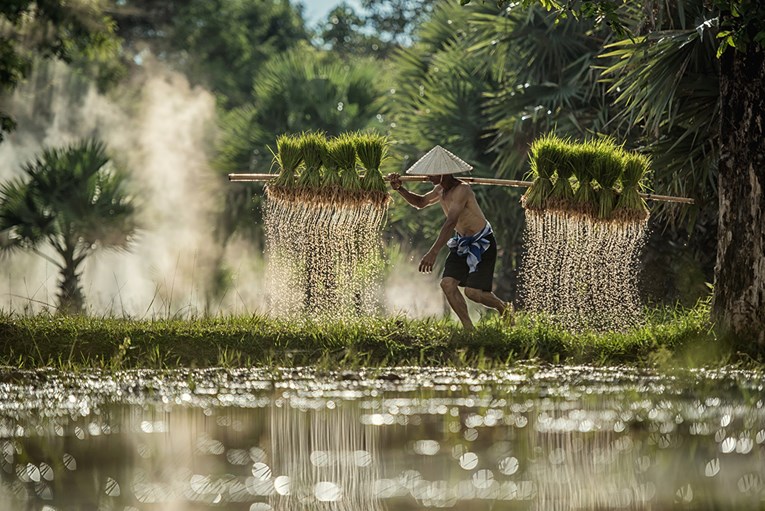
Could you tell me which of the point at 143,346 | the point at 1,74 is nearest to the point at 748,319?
the point at 143,346

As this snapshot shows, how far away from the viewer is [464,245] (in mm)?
11805

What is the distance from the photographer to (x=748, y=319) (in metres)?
10.4

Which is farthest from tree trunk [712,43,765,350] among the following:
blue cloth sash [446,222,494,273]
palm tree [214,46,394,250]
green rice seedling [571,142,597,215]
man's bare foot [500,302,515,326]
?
palm tree [214,46,394,250]

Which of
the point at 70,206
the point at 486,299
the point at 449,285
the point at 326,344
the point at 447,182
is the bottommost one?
the point at 326,344

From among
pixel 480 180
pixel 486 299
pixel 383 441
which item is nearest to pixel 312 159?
pixel 480 180

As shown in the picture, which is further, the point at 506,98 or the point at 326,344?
the point at 506,98

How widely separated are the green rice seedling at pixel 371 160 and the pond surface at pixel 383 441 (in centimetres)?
315

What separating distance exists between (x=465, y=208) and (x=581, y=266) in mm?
1327

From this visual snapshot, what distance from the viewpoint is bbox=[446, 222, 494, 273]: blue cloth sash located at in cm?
1174

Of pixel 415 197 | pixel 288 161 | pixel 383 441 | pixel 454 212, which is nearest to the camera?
pixel 383 441

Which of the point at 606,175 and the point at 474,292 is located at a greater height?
the point at 606,175

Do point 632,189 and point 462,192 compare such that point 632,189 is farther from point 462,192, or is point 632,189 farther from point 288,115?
point 288,115

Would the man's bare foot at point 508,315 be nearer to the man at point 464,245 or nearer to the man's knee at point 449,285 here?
the man at point 464,245

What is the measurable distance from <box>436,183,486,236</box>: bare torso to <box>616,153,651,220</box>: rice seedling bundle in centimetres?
131
